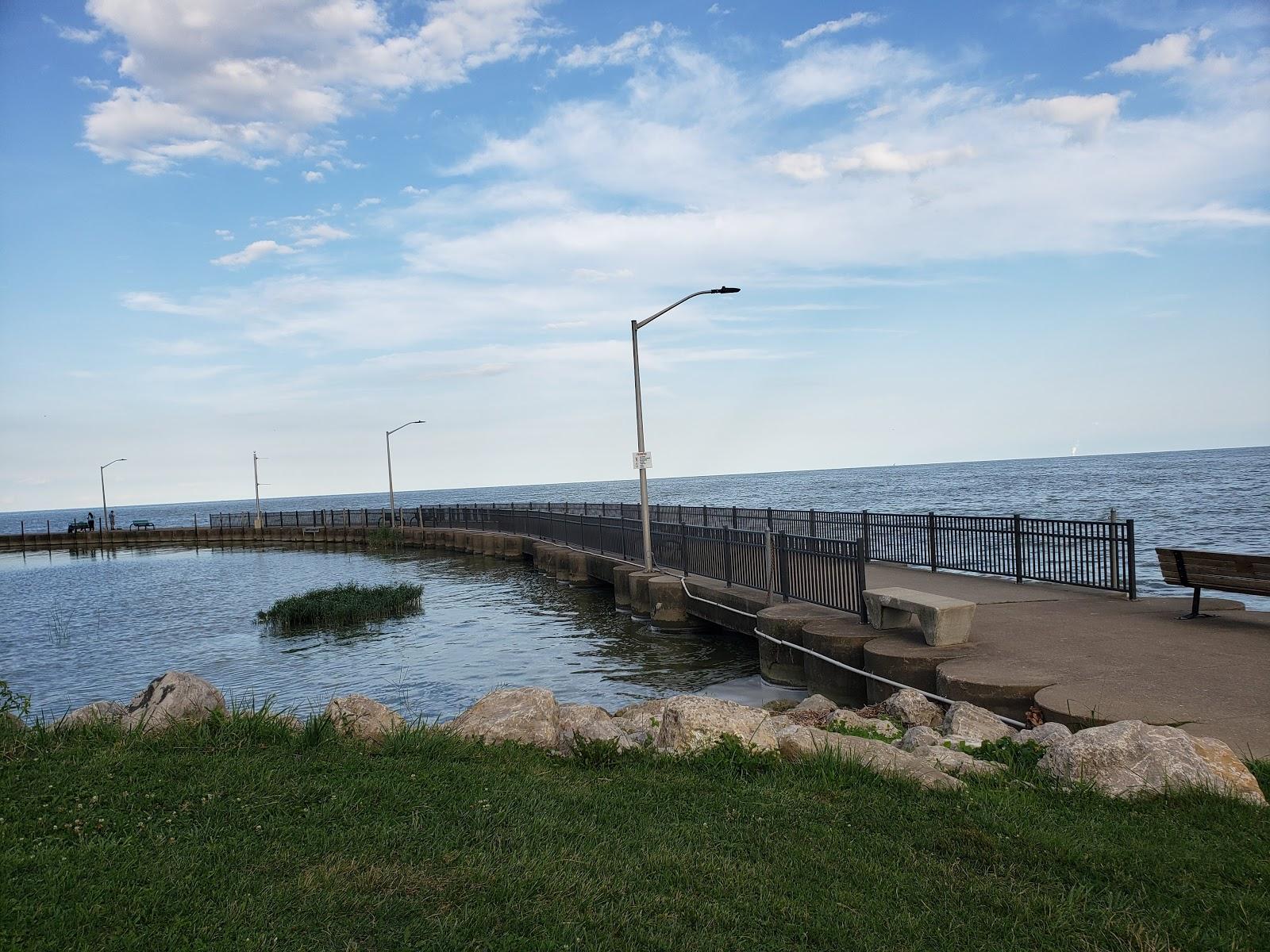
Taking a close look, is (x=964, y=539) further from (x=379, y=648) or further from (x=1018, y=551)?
(x=379, y=648)

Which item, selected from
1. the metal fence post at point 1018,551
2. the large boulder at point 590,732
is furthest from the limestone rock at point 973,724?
the metal fence post at point 1018,551

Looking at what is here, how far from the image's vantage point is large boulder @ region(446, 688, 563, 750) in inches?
298

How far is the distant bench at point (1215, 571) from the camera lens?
1038 centimetres

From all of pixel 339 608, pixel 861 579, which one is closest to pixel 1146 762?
pixel 861 579

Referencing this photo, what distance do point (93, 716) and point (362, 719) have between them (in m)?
2.37

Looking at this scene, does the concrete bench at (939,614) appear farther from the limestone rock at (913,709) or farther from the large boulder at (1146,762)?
the large boulder at (1146,762)

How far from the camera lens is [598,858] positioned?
15.8 ft

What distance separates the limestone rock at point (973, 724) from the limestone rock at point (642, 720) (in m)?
2.51

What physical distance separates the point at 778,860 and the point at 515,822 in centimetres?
158

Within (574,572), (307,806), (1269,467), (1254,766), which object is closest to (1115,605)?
(1254,766)

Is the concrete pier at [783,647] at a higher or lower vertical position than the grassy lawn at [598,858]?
lower

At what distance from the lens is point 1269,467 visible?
108188 mm

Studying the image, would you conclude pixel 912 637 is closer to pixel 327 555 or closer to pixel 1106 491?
pixel 327 555

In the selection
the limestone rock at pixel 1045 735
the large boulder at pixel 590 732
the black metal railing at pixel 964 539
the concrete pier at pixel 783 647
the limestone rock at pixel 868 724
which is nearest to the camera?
the limestone rock at pixel 1045 735
